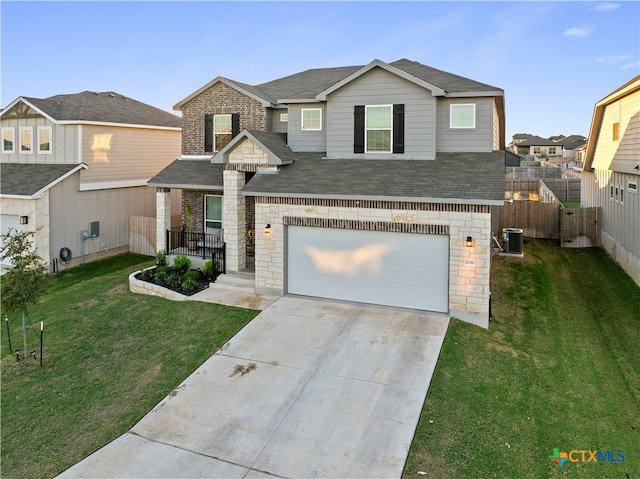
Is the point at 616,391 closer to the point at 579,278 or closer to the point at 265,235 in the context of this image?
the point at 579,278

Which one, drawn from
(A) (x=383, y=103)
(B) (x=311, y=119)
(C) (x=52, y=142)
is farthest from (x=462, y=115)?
(C) (x=52, y=142)

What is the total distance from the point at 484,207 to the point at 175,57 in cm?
2078

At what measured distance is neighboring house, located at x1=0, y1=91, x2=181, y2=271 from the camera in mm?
17531

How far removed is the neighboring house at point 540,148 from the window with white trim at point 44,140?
7332cm

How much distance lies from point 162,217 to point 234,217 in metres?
3.45

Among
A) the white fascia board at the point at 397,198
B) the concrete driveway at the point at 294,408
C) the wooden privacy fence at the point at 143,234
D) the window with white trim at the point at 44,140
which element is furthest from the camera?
the wooden privacy fence at the point at 143,234

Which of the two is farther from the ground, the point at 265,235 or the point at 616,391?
the point at 265,235

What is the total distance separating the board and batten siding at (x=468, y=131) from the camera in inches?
525

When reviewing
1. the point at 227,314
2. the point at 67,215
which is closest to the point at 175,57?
the point at 67,215

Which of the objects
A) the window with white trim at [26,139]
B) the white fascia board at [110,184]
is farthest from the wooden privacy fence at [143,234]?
the window with white trim at [26,139]

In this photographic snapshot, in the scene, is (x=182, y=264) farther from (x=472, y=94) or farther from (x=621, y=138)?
(x=621, y=138)

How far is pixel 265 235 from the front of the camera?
524 inches

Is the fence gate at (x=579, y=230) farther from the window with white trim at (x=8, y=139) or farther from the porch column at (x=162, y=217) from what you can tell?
the window with white trim at (x=8, y=139)

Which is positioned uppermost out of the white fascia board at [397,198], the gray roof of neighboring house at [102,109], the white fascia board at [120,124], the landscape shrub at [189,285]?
the gray roof of neighboring house at [102,109]
